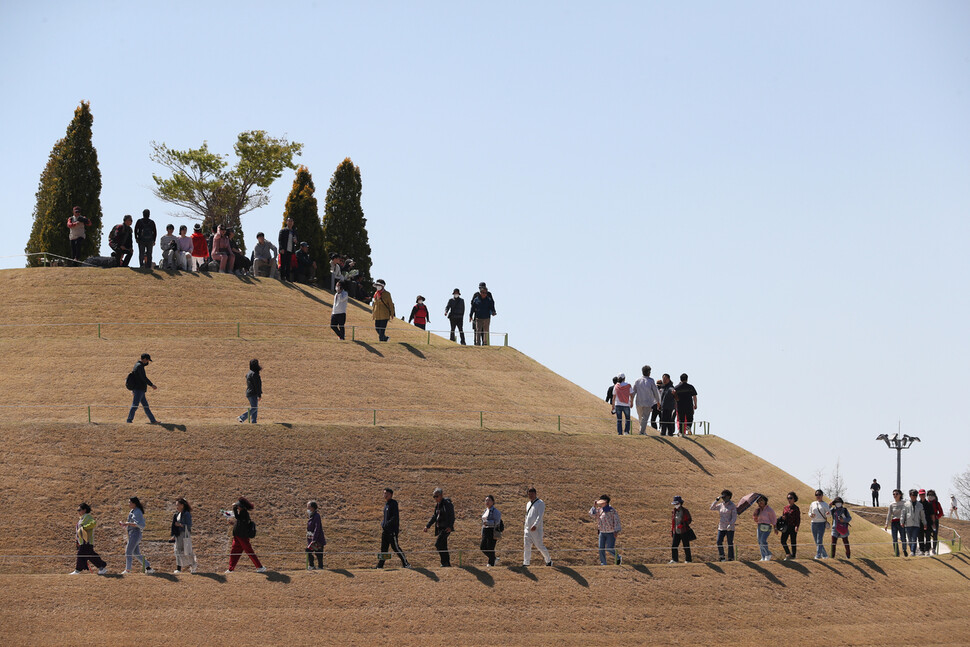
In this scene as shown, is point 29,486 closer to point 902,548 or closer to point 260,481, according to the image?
point 260,481

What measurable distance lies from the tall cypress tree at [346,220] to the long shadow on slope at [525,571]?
146 feet

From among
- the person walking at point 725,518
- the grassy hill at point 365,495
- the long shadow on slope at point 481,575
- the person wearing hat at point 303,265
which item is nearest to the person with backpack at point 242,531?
the grassy hill at point 365,495

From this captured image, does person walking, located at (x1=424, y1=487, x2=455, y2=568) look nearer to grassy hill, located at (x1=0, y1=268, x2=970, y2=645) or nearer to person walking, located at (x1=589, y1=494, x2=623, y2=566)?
grassy hill, located at (x1=0, y1=268, x2=970, y2=645)

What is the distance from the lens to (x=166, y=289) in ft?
136

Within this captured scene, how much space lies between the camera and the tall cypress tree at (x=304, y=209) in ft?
210

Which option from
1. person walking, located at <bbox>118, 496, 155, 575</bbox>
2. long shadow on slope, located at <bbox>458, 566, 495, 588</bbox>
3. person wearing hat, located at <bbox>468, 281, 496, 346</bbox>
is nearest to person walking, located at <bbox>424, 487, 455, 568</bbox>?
long shadow on slope, located at <bbox>458, 566, 495, 588</bbox>

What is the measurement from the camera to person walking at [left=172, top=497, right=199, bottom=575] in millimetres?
20688

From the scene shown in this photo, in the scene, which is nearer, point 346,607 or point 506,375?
point 346,607

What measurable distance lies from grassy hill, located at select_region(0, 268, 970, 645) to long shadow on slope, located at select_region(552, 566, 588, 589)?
0.31 ft

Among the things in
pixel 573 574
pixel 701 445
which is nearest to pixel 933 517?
pixel 701 445

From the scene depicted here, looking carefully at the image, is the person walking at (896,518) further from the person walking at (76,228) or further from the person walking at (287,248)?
the person walking at (76,228)

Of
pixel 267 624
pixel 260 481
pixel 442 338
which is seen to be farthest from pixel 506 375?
pixel 267 624

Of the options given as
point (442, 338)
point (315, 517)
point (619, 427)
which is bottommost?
point (315, 517)

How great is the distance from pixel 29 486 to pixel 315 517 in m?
7.81
